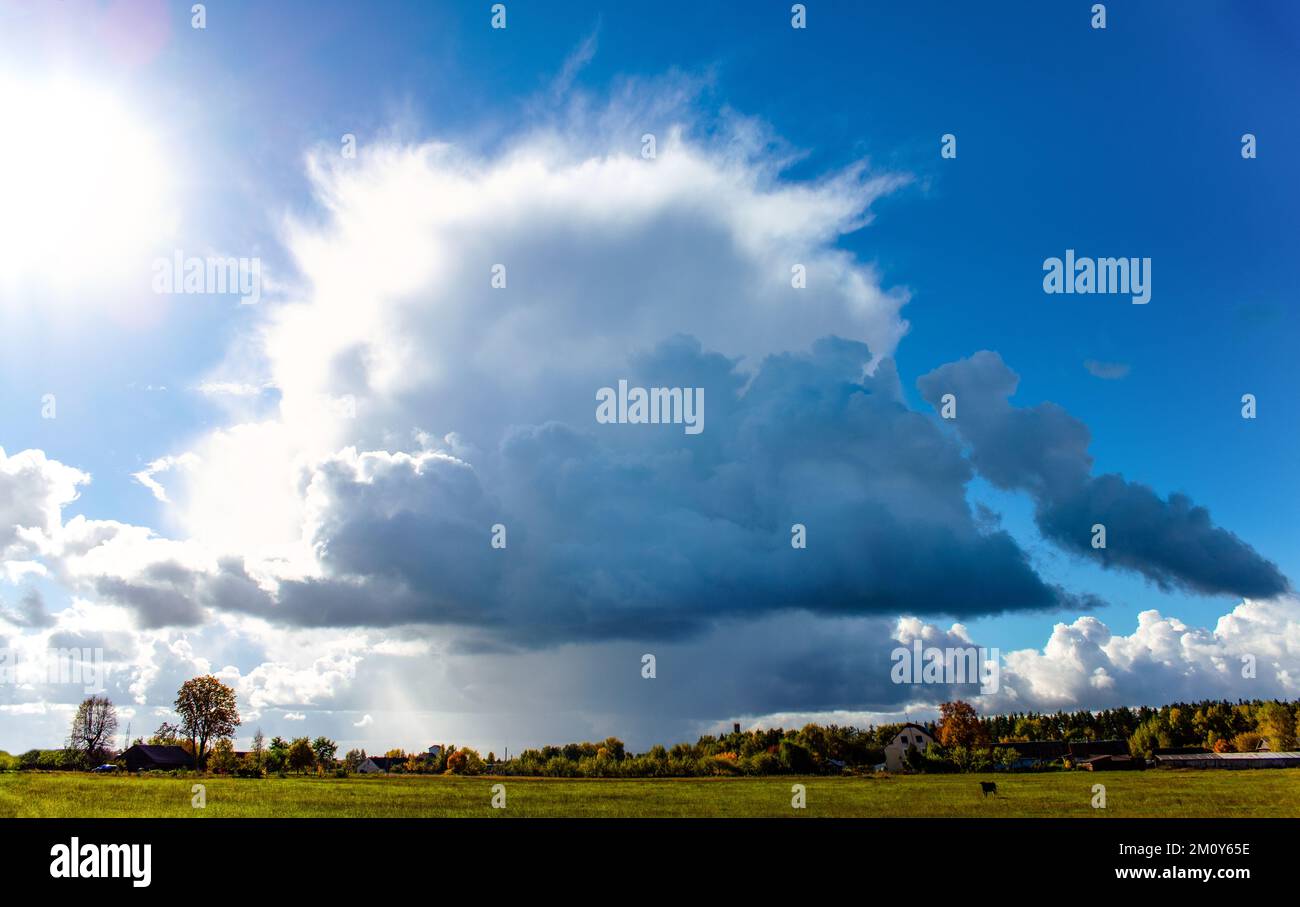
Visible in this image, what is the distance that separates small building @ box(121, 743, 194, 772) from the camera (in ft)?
336

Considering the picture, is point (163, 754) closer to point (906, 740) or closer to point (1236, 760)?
point (906, 740)

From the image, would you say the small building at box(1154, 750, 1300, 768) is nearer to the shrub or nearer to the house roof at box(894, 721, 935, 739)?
the house roof at box(894, 721, 935, 739)

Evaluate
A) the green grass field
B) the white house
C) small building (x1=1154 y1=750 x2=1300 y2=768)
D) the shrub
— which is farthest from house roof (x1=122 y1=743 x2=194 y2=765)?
small building (x1=1154 y1=750 x2=1300 y2=768)

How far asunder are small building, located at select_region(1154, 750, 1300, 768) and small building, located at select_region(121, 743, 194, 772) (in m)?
135

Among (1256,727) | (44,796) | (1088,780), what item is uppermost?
(44,796)

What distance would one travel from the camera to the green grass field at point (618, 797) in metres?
60.3

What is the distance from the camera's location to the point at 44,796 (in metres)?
66.1

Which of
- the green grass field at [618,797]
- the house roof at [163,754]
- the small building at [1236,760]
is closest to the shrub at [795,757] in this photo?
the green grass field at [618,797]

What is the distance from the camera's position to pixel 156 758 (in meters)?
105

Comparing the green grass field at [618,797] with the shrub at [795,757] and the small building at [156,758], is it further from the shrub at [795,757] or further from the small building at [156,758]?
the small building at [156,758]
